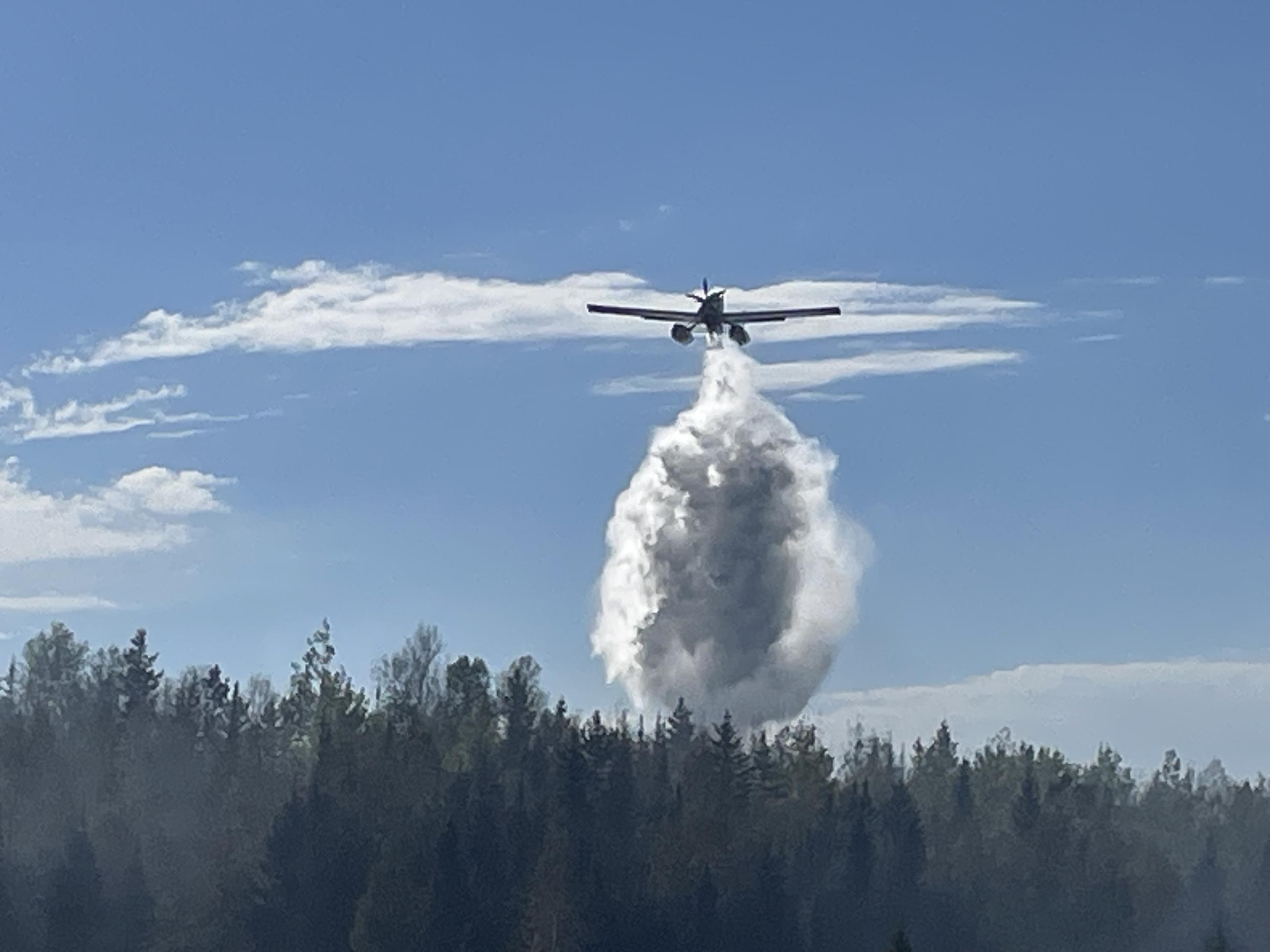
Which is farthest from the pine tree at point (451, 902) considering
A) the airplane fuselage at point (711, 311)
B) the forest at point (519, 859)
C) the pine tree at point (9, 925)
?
the airplane fuselage at point (711, 311)

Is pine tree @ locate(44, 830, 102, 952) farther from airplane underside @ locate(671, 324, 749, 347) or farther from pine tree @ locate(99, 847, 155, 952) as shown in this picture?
airplane underside @ locate(671, 324, 749, 347)

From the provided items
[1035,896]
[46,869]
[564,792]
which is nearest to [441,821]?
[564,792]

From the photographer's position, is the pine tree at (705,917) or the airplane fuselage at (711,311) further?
the pine tree at (705,917)

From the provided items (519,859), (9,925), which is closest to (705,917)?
(519,859)

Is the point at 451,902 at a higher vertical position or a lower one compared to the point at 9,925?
higher

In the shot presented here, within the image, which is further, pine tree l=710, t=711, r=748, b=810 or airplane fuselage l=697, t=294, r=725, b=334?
pine tree l=710, t=711, r=748, b=810

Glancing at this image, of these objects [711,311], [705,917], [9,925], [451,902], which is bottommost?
[9,925]

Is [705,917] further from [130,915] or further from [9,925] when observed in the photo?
[9,925]

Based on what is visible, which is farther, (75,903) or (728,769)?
(728,769)

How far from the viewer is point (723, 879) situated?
155 metres

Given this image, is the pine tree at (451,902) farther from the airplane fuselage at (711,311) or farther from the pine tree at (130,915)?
the airplane fuselage at (711,311)

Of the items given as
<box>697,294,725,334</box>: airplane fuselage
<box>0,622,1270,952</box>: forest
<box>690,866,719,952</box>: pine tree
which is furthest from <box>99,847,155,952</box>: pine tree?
<box>697,294,725,334</box>: airplane fuselage

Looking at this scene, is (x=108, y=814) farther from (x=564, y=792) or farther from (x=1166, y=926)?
(x=1166, y=926)

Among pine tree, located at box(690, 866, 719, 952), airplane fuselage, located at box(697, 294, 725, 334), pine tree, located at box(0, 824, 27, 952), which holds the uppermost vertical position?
airplane fuselage, located at box(697, 294, 725, 334)
